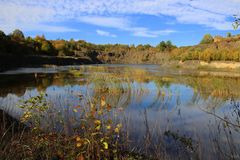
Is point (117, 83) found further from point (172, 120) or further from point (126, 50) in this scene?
point (126, 50)

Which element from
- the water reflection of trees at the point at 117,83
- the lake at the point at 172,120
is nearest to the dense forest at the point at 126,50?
the water reflection of trees at the point at 117,83

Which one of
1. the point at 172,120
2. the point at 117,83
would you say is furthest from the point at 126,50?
the point at 172,120

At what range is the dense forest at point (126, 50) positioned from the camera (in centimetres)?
6339


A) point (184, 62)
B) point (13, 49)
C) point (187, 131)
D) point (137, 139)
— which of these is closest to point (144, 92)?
point (187, 131)

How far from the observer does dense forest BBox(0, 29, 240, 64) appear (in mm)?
63394

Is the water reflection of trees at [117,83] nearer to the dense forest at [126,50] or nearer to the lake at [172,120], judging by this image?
the lake at [172,120]

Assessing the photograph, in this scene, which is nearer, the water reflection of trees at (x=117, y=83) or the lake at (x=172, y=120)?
the lake at (x=172, y=120)

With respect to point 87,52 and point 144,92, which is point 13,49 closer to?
point 144,92

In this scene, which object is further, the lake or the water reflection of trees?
Result: the water reflection of trees

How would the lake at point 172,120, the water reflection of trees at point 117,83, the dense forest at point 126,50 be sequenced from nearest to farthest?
the lake at point 172,120
the water reflection of trees at point 117,83
the dense forest at point 126,50

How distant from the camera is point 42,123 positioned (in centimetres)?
820

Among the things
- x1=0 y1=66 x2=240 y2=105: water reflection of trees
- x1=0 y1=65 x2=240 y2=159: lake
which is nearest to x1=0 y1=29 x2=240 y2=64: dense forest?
x1=0 y1=66 x2=240 y2=105: water reflection of trees

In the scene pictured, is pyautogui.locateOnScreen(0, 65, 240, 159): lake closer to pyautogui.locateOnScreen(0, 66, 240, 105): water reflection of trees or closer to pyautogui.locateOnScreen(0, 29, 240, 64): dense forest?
pyautogui.locateOnScreen(0, 66, 240, 105): water reflection of trees

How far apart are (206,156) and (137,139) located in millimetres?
1921
